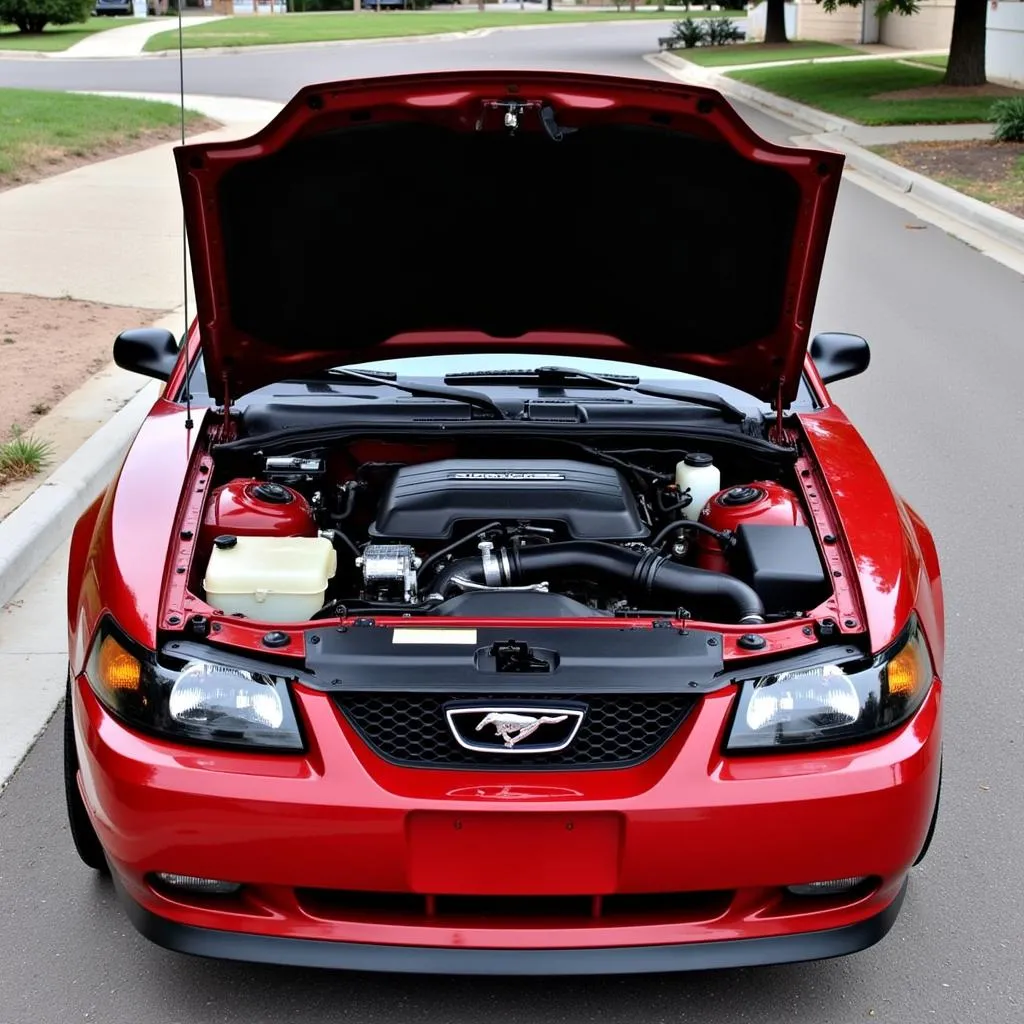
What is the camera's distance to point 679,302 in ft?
13.5

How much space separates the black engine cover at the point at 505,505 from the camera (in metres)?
3.69

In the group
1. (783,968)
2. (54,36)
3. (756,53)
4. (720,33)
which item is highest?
(783,968)

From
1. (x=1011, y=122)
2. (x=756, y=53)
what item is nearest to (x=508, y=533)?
(x=1011, y=122)

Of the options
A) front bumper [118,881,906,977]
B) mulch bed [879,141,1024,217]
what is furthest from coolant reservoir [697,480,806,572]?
mulch bed [879,141,1024,217]

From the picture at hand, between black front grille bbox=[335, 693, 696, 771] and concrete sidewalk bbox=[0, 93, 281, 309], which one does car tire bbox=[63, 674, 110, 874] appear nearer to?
black front grille bbox=[335, 693, 696, 771]

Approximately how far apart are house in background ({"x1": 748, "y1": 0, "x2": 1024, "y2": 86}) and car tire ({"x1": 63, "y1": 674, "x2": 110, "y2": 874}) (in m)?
25.4

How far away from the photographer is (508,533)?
12.1 feet

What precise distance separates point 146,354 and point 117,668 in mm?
1857

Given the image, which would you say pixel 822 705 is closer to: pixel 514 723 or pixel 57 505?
pixel 514 723

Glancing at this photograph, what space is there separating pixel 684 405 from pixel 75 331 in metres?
6.37

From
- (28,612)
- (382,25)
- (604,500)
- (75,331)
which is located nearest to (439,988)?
(604,500)

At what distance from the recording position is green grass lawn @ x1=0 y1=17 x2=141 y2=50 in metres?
41.8

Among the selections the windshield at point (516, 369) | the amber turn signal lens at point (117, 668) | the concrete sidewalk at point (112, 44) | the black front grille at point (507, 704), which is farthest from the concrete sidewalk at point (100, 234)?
the concrete sidewalk at point (112, 44)

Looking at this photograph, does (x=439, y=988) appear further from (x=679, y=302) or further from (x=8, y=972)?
(x=679, y=302)
